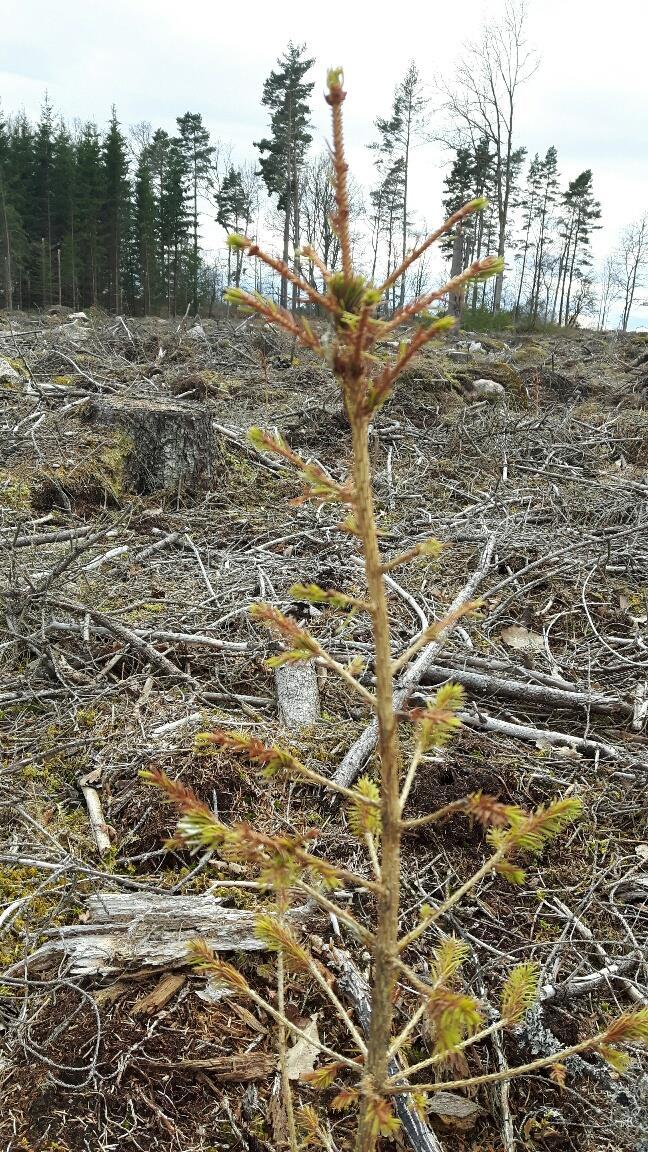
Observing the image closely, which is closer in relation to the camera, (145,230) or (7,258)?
(7,258)

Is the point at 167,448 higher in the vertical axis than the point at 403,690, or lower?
higher

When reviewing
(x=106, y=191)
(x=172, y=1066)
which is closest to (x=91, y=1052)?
(x=172, y=1066)

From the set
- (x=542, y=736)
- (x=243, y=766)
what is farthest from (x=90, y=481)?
(x=542, y=736)

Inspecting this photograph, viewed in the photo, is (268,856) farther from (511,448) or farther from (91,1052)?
(511,448)

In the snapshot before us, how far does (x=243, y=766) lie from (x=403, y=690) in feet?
2.60

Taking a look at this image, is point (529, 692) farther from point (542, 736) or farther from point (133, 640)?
point (133, 640)

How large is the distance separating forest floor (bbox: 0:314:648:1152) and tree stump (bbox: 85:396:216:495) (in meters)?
0.13

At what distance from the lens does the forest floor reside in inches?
67.5

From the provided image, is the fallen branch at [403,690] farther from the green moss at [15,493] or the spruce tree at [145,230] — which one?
the spruce tree at [145,230]

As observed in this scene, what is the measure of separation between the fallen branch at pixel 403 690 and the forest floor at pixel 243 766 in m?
0.16

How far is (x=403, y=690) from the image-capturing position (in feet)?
9.98

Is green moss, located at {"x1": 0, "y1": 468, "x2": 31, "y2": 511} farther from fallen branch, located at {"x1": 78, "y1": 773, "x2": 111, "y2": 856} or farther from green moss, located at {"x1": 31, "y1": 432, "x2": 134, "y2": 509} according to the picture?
fallen branch, located at {"x1": 78, "y1": 773, "x2": 111, "y2": 856}

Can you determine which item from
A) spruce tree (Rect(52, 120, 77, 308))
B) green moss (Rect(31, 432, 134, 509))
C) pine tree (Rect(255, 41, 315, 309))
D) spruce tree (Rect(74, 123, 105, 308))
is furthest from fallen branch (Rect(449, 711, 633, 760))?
spruce tree (Rect(74, 123, 105, 308))

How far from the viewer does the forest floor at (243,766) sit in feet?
5.63
